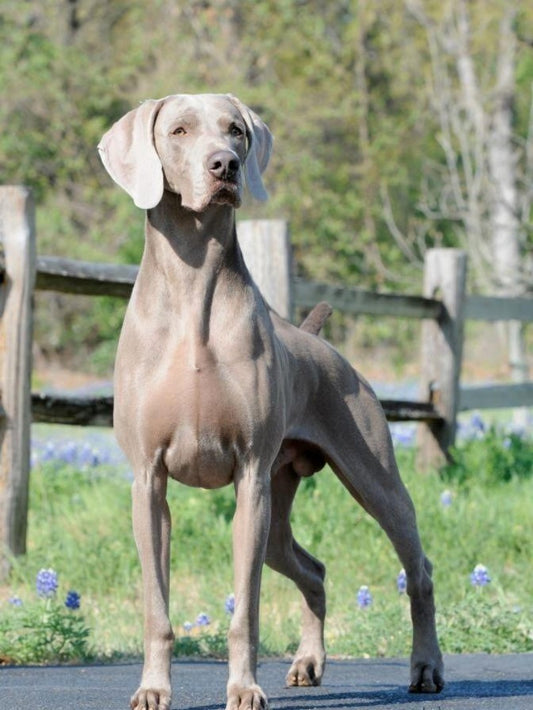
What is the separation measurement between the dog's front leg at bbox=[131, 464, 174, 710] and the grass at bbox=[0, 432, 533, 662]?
1389 mm

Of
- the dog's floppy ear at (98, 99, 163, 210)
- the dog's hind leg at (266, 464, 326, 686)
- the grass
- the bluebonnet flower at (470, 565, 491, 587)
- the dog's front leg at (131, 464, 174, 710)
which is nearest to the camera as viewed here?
the dog's front leg at (131, 464, 174, 710)

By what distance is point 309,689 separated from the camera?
4363 mm

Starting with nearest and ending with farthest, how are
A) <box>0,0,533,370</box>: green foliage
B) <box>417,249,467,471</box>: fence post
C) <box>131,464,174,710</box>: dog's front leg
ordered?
<box>131,464,174,710</box>: dog's front leg → <box>417,249,467,471</box>: fence post → <box>0,0,533,370</box>: green foliage

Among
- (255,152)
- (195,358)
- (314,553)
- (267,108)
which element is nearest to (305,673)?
(195,358)

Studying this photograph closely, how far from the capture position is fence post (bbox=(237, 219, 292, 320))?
23.4 feet

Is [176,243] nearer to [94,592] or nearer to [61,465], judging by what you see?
[94,592]

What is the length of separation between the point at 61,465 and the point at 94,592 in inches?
95.3

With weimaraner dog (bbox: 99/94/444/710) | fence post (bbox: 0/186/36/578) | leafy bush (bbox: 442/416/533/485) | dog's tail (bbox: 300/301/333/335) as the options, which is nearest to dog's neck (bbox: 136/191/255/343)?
weimaraner dog (bbox: 99/94/444/710)

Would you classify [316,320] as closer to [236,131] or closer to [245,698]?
[236,131]

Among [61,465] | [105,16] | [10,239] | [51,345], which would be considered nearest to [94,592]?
[10,239]

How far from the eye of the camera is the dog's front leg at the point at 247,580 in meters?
3.55

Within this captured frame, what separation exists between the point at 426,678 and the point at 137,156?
193 centimetres

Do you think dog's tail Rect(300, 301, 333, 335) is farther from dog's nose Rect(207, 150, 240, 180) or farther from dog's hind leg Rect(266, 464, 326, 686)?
dog's nose Rect(207, 150, 240, 180)

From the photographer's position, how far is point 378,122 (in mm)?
21062
